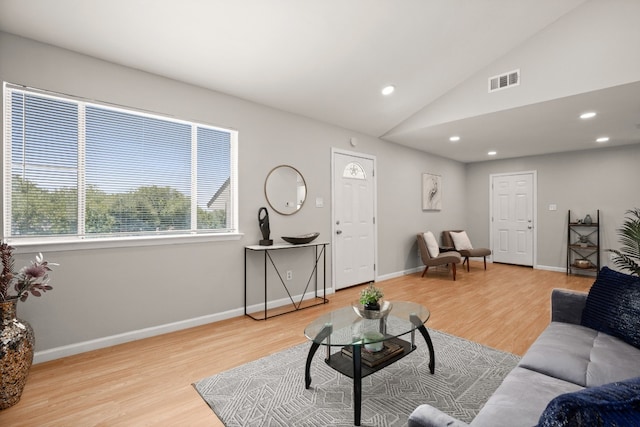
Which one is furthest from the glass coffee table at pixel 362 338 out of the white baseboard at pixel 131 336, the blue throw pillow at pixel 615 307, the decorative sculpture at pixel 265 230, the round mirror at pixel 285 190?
the round mirror at pixel 285 190

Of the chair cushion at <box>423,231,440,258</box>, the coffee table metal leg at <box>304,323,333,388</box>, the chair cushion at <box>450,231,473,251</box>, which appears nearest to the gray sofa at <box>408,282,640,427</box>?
the coffee table metal leg at <box>304,323,333,388</box>

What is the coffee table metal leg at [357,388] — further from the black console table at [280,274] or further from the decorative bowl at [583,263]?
the decorative bowl at [583,263]

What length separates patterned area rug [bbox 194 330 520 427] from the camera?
1.76 metres

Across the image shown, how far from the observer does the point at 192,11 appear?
2.35m

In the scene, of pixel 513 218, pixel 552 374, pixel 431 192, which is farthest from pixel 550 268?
pixel 552 374

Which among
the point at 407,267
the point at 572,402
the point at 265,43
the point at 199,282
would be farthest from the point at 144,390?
the point at 407,267

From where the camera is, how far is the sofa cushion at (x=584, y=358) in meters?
1.38

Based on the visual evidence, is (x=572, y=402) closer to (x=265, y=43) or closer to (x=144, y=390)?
(x=144, y=390)

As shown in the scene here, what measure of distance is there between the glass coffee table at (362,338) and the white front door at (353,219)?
2.28 meters

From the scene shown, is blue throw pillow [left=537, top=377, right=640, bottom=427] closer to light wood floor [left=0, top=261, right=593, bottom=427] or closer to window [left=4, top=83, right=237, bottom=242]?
light wood floor [left=0, top=261, right=593, bottom=427]

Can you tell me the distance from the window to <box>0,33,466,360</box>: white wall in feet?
0.48

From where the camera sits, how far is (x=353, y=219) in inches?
186

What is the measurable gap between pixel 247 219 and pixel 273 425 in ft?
7.42

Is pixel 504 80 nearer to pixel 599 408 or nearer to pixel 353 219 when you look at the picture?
pixel 353 219
